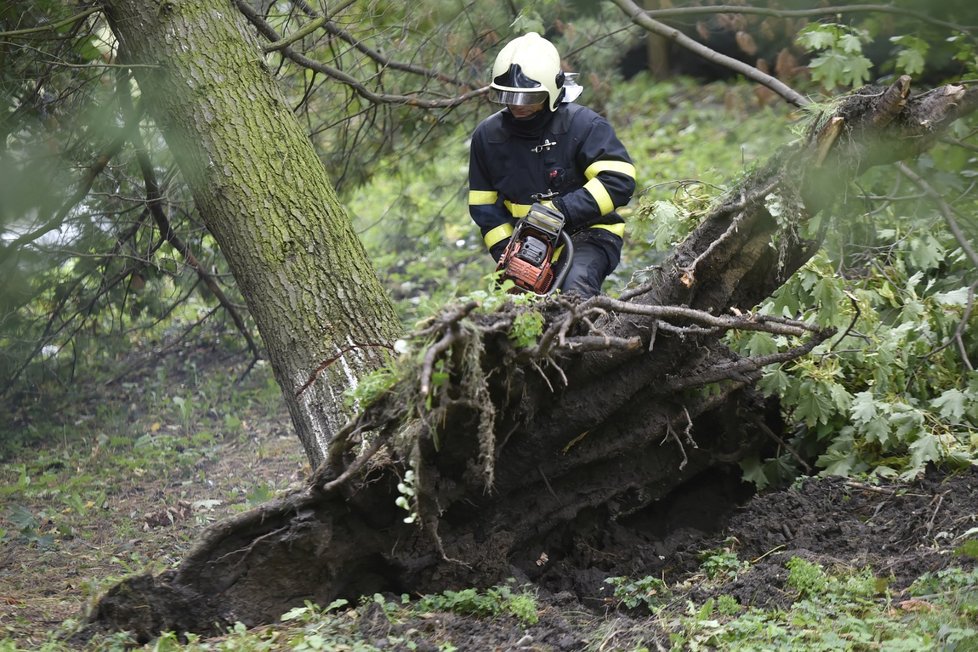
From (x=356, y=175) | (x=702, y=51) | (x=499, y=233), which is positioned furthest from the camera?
(x=356, y=175)

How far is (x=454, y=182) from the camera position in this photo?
10062mm

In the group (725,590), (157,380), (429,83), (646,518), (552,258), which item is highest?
(429,83)

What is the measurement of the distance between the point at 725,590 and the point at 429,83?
4559 millimetres

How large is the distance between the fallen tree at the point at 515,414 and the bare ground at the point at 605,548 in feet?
0.97

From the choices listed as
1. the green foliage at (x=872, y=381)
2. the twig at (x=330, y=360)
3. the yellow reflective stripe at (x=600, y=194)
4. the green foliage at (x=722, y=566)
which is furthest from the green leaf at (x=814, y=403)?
the twig at (x=330, y=360)

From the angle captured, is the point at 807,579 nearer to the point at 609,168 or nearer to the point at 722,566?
the point at 722,566

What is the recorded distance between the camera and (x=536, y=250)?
16.1 feet

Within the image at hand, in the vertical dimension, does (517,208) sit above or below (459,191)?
below

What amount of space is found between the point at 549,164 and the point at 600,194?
42 cm

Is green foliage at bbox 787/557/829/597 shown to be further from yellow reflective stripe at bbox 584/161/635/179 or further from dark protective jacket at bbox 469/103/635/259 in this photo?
yellow reflective stripe at bbox 584/161/635/179

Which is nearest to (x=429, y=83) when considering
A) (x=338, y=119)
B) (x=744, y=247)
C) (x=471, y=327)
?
(x=338, y=119)

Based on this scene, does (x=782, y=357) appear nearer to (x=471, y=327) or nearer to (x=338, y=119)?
(x=471, y=327)

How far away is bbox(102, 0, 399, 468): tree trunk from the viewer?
4.65 meters

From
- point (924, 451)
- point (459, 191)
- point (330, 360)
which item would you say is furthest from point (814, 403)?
point (459, 191)
